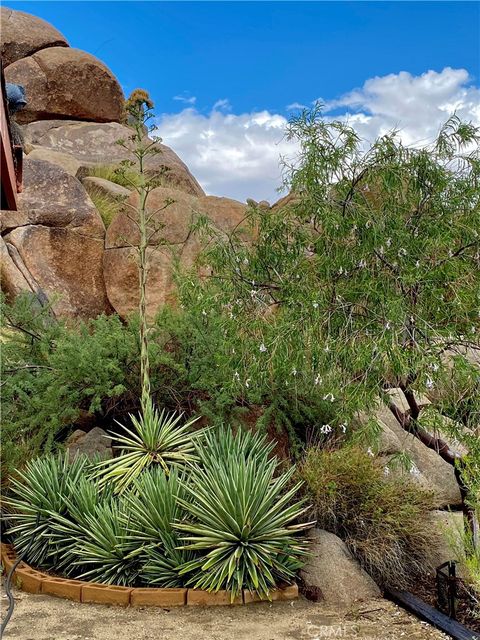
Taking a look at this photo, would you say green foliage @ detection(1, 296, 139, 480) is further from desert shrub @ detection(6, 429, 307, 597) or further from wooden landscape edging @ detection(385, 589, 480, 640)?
wooden landscape edging @ detection(385, 589, 480, 640)

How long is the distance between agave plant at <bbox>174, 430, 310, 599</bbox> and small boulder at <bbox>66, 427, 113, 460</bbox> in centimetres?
263

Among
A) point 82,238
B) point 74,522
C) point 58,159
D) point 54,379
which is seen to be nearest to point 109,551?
point 74,522

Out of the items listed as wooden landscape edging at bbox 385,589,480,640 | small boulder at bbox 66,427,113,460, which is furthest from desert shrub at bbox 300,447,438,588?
small boulder at bbox 66,427,113,460

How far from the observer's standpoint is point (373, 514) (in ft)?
25.5

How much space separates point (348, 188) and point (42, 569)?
5.16 meters

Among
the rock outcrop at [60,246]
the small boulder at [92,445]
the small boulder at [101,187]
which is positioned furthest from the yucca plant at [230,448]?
the small boulder at [101,187]

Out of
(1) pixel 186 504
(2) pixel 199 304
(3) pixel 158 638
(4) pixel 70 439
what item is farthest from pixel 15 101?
(3) pixel 158 638

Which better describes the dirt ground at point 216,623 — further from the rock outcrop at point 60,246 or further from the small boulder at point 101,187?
the small boulder at point 101,187

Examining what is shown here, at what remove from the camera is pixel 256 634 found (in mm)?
6324

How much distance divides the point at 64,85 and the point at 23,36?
2976mm

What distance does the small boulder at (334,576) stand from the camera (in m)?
7.25

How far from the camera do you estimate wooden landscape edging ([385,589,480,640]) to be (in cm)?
651

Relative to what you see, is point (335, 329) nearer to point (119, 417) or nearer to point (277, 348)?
point (277, 348)

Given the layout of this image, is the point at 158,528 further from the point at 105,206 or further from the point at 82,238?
the point at 105,206
